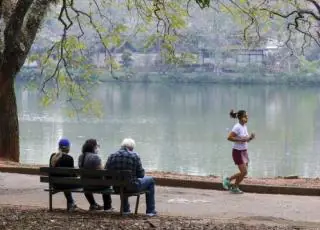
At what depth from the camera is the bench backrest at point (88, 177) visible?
7.60 meters

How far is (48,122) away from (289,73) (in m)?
34.9

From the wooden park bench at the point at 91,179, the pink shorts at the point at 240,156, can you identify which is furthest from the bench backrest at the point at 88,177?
the pink shorts at the point at 240,156

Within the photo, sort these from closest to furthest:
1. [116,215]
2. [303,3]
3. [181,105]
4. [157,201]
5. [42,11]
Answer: [116,215]
[157,201]
[42,11]
[303,3]
[181,105]

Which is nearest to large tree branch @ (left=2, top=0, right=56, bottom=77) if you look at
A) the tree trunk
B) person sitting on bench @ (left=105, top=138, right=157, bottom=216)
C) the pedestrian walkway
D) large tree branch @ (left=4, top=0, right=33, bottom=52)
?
the tree trunk

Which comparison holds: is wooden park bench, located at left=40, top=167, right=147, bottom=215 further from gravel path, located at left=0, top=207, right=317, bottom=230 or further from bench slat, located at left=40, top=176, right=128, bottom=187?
gravel path, located at left=0, top=207, right=317, bottom=230

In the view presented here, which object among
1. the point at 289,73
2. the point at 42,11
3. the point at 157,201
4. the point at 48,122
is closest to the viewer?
the point at 157,201

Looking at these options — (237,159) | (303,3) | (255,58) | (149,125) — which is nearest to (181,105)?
(149,125)

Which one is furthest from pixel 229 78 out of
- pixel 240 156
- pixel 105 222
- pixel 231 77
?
pixel 105 222

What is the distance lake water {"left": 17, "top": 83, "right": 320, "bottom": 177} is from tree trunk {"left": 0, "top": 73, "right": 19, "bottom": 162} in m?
7.39

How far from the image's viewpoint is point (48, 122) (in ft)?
120

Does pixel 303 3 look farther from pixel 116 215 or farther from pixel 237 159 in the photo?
pixel 116 215

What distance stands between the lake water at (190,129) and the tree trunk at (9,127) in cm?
739

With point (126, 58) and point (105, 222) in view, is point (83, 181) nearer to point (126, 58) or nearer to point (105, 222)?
point (105, 222)

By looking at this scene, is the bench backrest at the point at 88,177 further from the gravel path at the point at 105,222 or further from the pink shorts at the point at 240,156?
the pink shorts at the point at 240,156
